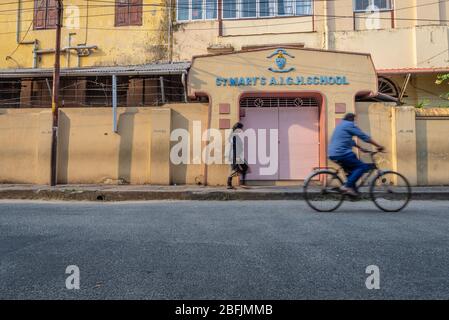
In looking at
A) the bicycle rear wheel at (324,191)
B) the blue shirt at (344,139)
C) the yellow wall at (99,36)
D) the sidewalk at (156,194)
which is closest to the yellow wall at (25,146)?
the sidewalk at (156,194)

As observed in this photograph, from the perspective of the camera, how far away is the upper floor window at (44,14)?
17.7 meters

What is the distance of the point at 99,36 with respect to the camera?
1733 cm

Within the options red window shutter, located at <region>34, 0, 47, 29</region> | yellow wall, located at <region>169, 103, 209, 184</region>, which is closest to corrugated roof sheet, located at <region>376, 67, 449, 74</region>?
yellow wall, located at <region>169, 103, 209, 184</region>

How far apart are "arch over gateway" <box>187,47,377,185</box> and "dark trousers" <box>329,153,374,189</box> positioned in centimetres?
506

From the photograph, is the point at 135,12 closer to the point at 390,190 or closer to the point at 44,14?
the point at 44,14

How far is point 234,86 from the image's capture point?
12.0m

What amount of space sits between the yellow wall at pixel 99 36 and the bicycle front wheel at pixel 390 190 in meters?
12.4

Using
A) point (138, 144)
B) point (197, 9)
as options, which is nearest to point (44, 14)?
point (197, 9)

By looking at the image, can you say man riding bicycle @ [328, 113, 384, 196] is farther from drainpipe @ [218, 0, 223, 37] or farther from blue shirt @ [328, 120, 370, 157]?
drainpipe @ [218, 0, 223, 37]

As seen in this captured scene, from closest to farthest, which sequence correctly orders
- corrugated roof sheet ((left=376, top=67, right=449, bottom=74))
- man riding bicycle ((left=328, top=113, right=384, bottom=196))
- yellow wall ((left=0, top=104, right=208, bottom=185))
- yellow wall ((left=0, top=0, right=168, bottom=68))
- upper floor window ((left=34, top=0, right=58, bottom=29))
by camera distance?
man riding bicycle ((left=328, top=113, right=384, bottom=196)) → yellow wall ((left=0, top=104, right=208, bottom=185)) → corrugated roof sheet ((left=376, top=67, right=449, bottom=74)) → yellow wall ((left=0, top=0, right=168, bottom=68)) → upper floor window ((left=34, top=0, right=58, bottom=29))

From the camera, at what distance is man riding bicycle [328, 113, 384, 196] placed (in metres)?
6.77

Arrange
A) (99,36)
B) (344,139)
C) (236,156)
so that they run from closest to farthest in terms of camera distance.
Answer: (344,139) < (236,156) < (99,36)

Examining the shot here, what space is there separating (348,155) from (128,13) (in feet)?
46.2

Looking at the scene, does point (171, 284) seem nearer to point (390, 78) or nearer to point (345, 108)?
point (345, 108)
